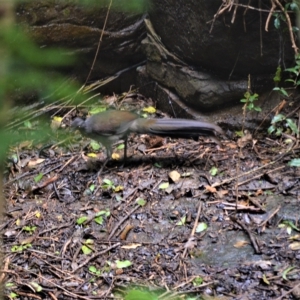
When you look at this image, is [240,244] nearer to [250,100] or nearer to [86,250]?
[86,250]

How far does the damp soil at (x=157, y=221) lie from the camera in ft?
12.1

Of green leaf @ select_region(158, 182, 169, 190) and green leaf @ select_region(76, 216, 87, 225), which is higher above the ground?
green leaf @ select_region(158, 182, 169, 190)

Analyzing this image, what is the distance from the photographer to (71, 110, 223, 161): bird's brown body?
5004 millimetres

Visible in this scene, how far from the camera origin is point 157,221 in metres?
4.39

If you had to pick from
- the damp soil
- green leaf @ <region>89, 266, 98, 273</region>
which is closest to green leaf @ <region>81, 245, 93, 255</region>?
the damp soil

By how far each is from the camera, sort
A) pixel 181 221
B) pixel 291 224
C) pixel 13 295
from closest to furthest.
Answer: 1. pixel 13 295
2. pixel 291 224
3. pixel 181 221

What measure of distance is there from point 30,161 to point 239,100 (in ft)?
7.72

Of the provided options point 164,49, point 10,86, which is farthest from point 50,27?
point 10,86

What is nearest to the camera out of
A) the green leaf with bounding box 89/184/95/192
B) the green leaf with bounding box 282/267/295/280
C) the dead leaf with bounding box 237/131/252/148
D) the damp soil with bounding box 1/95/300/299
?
the green leaf with bounding box 282/267/295/280

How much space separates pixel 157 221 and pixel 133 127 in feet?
3.75

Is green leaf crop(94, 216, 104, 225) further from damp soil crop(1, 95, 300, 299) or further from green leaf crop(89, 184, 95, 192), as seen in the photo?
green leaf crop(89, 184, 95, 192)

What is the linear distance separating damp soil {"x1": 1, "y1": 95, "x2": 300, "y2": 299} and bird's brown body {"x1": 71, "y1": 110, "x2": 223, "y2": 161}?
0.93 ft

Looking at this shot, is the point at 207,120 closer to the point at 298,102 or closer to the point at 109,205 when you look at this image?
the point at 298,102

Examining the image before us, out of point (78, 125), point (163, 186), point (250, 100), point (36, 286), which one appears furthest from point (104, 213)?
point (250, 100)
